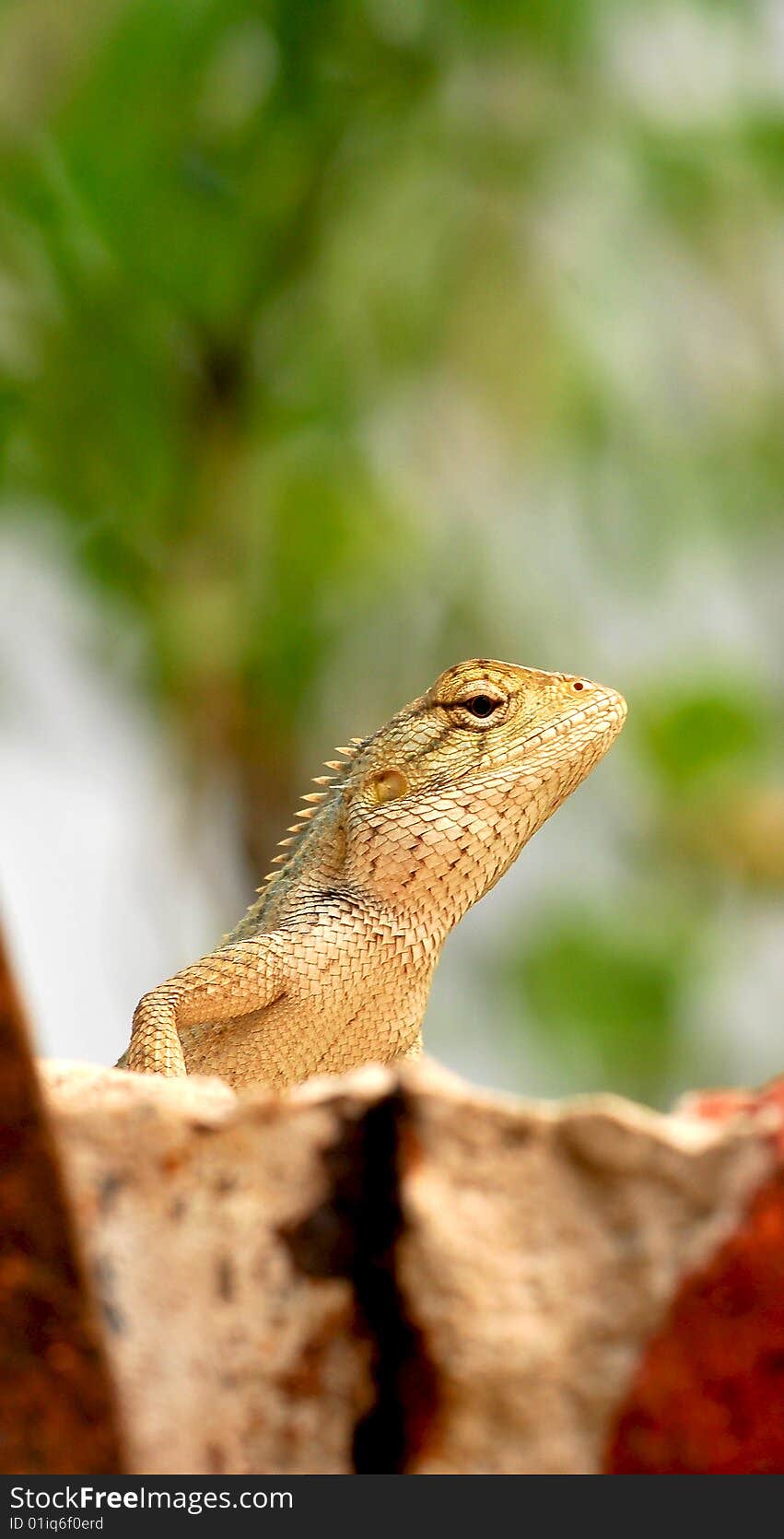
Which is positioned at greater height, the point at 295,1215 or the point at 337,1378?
the point at 295,1215

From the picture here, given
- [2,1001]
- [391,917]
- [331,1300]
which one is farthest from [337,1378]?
[391,917]

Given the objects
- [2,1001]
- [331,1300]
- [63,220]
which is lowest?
[331,1300]

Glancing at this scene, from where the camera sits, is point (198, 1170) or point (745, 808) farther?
point (745, 808)

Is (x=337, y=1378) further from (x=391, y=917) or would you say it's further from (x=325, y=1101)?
(x=391, y=917)

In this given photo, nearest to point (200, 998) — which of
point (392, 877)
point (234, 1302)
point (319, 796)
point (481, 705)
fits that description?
point (392, 877)

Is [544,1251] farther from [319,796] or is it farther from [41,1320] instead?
[319,796]

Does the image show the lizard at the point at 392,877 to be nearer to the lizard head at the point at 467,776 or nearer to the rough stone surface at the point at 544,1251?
the lizard head at the point at 467,776

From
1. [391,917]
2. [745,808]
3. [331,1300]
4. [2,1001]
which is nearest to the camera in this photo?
[2,1001]

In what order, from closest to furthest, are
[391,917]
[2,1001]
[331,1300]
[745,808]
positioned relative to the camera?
[2,1001], [331,1300], [391,917], [745,808]
